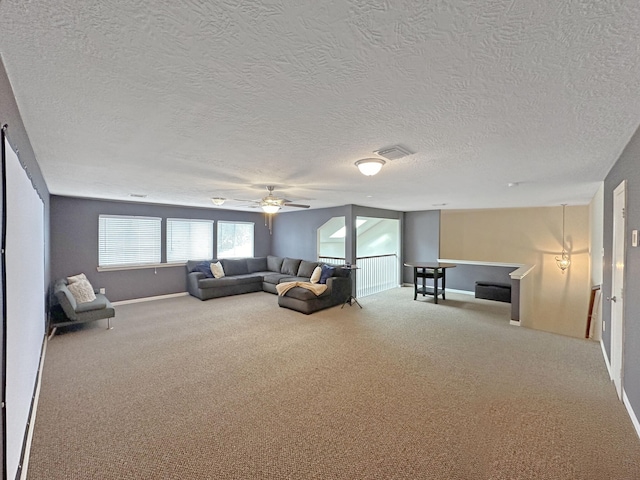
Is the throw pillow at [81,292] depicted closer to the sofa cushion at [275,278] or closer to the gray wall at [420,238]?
the sofa cushion at [275,278]

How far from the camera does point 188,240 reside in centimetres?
740

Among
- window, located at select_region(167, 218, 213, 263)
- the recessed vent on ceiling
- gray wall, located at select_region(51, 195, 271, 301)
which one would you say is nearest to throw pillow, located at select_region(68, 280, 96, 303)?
gray wall, located at select_region(51, 195, 271, 301)

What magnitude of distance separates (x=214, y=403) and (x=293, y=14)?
9.37 feet

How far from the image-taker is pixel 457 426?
88.0 inches

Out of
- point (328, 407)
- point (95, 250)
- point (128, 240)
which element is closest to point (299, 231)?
point (128, 240)

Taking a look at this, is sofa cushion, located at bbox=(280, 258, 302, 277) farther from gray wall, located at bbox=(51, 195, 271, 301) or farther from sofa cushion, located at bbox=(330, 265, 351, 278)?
gray wall, located at bbox=(51, 195, 271, 301)

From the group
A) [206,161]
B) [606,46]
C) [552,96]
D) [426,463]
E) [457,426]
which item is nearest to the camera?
[606,46]

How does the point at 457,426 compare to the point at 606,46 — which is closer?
the point at 606,46

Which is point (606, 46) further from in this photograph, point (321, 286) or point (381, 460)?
point (321, 286)

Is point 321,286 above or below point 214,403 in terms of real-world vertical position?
above

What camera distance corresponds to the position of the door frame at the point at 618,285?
2.61m

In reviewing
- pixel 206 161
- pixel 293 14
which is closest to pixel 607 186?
pixel 293 14

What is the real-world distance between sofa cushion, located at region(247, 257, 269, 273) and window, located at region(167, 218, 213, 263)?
3.51 feet

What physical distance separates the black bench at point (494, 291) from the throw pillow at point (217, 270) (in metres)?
6.38
